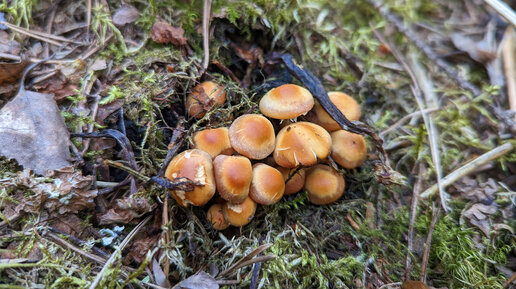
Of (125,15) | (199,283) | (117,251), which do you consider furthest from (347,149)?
(125,15)

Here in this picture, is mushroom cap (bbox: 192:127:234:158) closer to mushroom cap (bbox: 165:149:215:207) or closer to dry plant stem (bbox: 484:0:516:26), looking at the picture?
mushroom cap (bbox: 165:149:215:207)

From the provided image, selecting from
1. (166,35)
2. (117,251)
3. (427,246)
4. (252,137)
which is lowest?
(427,246)

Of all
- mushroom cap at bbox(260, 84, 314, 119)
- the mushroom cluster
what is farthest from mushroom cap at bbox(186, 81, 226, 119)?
mushroom cap at bbox(260, 84, 314, 119)

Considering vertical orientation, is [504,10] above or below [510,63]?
above

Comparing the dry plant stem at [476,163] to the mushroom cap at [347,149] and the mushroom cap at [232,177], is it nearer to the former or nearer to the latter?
the mushroom cap at [347,149]

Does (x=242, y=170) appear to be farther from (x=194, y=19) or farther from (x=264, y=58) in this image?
(x=194, y=19)

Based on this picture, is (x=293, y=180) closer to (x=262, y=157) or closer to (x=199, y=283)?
(x=262, y=157)
